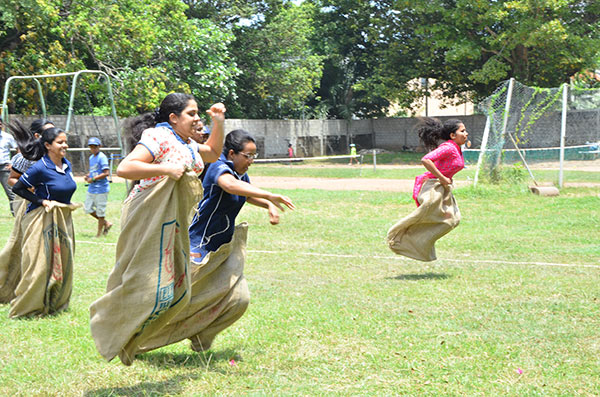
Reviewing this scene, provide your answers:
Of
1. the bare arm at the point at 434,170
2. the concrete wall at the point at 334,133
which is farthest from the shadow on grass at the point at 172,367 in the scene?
the concrete wall at the point at 334,133

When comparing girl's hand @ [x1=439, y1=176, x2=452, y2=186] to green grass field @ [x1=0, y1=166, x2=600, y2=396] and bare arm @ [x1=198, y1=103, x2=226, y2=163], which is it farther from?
bare arm @ [x1=198, y1=103, x2=226, y2=163]

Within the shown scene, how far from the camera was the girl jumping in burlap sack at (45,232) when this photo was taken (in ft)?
20.7

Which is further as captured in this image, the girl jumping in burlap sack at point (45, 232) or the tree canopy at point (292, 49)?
the tree canopy at point (292, 49)

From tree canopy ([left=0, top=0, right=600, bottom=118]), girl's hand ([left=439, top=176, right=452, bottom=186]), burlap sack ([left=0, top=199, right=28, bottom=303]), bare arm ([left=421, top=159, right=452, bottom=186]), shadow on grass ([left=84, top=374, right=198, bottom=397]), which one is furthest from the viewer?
tree canopy ([left=0, top=0, right=600, bottom=118])

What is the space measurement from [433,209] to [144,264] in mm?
4909

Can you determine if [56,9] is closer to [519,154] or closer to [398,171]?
[398,171]

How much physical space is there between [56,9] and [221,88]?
9.27 m

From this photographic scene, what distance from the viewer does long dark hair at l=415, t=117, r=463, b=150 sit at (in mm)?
8617

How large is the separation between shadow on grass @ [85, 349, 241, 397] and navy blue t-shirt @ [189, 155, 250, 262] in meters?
0.74

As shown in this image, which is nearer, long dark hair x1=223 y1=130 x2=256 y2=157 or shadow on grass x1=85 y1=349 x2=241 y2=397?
shadow on grass x1=85 y1=349 x2=241 y2=397

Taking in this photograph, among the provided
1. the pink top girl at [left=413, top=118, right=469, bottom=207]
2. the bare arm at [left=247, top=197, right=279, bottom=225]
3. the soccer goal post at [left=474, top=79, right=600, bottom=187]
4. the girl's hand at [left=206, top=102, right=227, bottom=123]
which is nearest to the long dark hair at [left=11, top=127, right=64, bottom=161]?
the bare arm at [left=247, top=197, right=279, bottom=225]

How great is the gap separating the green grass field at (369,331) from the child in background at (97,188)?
35.7 inches

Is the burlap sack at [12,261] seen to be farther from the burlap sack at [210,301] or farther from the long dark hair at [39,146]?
the burlap sack at [210,301]

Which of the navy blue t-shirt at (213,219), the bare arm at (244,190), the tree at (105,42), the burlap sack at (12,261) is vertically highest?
the tree at (105,42)
